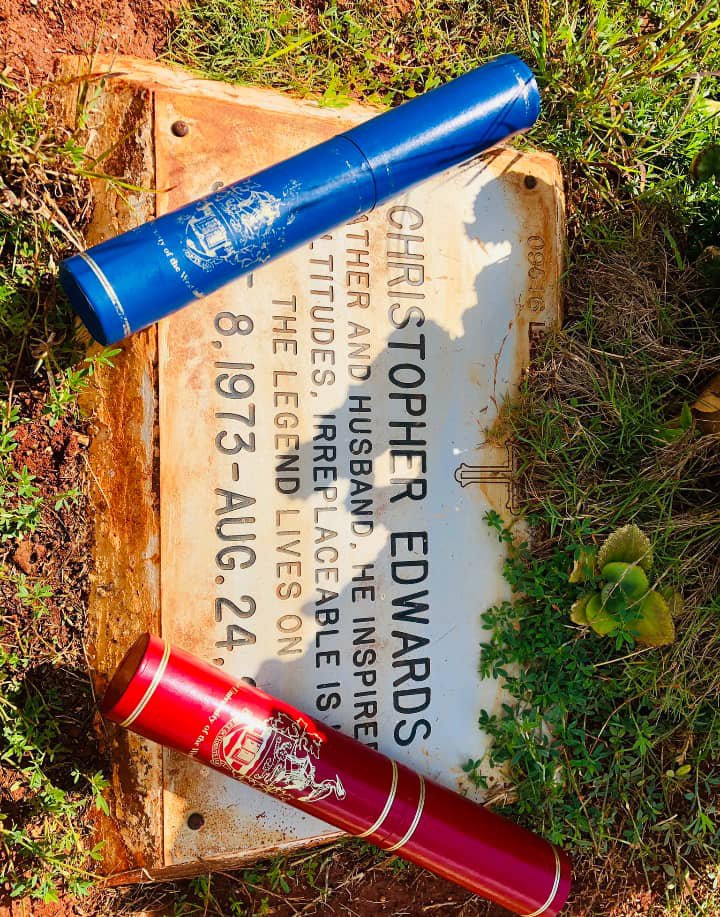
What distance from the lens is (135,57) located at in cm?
176

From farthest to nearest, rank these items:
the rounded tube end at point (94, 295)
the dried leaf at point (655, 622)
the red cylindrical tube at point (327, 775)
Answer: the dried leaf at point (655, 622), the red cylindrical tube at point (327, 775), the rounded tube end at point (94, 295)

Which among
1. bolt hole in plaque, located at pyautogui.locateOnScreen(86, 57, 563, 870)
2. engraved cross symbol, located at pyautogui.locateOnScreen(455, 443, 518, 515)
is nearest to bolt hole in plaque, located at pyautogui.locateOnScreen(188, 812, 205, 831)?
bolt hole in plaque, located at pyautogui.locateOnScreen(86, 57, 563, 870)

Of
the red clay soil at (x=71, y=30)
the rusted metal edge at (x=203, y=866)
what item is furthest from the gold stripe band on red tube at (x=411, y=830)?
the red clay soil at (x=71, y=30)

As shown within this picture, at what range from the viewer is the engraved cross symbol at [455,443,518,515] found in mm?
1913

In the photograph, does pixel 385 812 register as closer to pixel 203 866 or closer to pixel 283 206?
pixel 203 866

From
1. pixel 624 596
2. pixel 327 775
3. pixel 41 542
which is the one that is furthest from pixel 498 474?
pixel 41 542

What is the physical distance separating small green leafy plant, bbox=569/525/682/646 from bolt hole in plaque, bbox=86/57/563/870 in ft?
0.68

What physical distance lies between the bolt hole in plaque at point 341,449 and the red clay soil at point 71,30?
0.92 ft

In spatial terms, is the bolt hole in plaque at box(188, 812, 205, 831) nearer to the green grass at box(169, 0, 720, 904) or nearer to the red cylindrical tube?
the red cylindrical tube

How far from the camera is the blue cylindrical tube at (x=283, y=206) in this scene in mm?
1406

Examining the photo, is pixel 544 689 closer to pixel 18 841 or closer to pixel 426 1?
pixel 18 841

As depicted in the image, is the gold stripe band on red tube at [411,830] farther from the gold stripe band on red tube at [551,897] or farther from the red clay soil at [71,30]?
the red clay soil at [71,30]

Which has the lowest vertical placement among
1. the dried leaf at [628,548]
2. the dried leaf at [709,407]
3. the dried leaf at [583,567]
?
the dried leaf at [583,567]

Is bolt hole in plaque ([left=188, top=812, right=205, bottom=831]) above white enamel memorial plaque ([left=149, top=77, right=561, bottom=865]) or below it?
below
